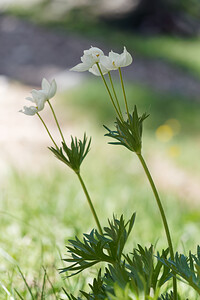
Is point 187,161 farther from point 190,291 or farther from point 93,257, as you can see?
point 93,257

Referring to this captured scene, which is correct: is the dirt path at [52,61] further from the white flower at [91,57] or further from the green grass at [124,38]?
the white flower at [91,57]

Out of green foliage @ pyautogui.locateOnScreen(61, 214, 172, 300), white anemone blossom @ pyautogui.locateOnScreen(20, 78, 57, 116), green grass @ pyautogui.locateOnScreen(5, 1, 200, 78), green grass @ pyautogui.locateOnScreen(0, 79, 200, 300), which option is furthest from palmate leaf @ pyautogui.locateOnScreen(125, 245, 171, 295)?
green grass @ pyautogui.locateOnScreen(5, 1, 200, 78)

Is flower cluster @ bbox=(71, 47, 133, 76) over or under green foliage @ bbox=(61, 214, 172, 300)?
over

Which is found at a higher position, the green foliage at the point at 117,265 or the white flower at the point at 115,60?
the white flower at the point at 115,60

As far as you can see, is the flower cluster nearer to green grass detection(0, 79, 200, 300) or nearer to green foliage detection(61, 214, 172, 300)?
green grass detection(0, 79, 200, 300)

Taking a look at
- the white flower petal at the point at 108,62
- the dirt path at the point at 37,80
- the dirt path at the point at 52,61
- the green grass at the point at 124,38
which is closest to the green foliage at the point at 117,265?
the white flower petal at the point at 108,62

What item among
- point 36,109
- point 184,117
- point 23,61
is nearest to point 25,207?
point 36,109
